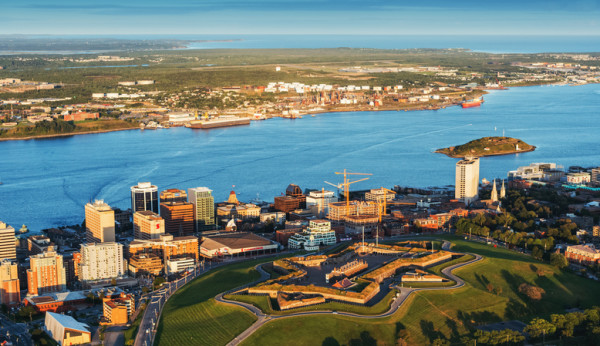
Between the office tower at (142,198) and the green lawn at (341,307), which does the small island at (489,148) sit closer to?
the office tower at (142,198)

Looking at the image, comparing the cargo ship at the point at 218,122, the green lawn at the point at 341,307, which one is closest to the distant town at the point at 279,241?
the green lawn at the point at 341,307

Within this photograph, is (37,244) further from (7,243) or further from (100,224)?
(100,224)

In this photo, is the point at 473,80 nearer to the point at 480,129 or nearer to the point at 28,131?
the point at 480,129

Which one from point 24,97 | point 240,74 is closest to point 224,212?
point 24,97

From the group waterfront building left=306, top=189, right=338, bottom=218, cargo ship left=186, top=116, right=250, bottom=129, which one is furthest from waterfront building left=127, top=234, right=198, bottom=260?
cargo ship left=186, top=116, right=250, bottom=129

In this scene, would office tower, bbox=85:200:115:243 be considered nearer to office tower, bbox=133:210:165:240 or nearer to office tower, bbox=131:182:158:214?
office tower, bbox=133:210:165:240

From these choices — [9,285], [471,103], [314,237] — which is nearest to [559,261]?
[314,237]

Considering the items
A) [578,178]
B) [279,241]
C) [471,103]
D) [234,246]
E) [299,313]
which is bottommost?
[279,241]
